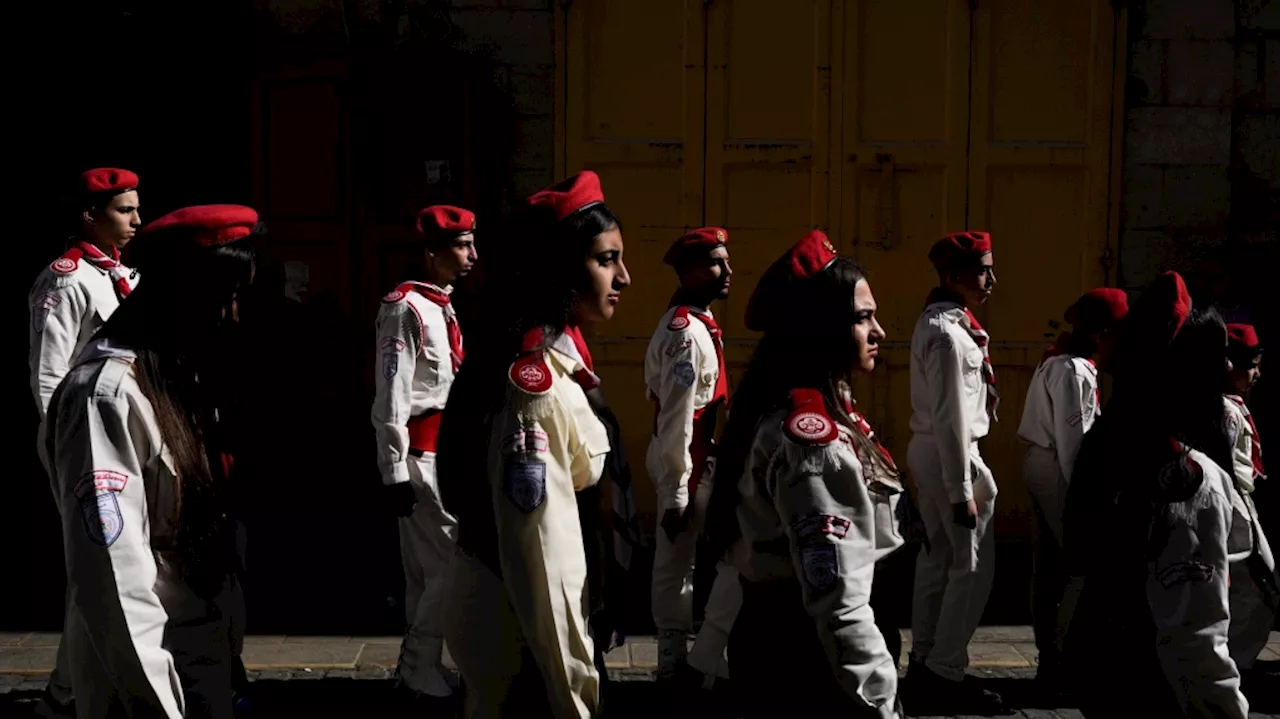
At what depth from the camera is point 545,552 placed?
9.25ft

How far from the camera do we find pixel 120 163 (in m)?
8.42

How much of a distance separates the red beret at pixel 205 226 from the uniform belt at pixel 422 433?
8.36ft

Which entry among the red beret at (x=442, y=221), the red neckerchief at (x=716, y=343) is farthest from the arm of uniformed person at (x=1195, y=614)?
the red beret at (x=442, y=221)

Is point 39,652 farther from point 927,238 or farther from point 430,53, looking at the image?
point 927,238

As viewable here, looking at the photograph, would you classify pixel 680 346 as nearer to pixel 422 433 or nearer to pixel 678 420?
pixel 678 420

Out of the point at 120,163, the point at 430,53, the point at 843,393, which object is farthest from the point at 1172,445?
the point at 120,163

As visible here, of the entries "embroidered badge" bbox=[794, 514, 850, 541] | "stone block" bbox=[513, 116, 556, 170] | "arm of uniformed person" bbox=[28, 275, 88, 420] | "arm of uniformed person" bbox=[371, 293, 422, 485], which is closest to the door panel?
"stone block" bbox=[513, 116, 556, 170]

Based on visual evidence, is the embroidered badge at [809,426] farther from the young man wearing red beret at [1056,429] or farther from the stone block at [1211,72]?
the stone block at [1211,72]

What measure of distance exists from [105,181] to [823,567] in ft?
13.8

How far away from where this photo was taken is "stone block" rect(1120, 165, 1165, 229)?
27.5 ft

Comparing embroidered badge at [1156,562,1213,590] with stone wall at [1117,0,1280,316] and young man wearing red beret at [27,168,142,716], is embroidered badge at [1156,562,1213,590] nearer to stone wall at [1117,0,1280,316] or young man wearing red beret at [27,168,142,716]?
young man wearing red beret at [27,168,142,716]

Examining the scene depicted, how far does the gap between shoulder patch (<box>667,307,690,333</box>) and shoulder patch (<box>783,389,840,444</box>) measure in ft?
8.78

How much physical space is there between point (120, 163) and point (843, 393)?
6428mm

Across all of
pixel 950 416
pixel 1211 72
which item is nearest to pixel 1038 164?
pixel 1211 72
